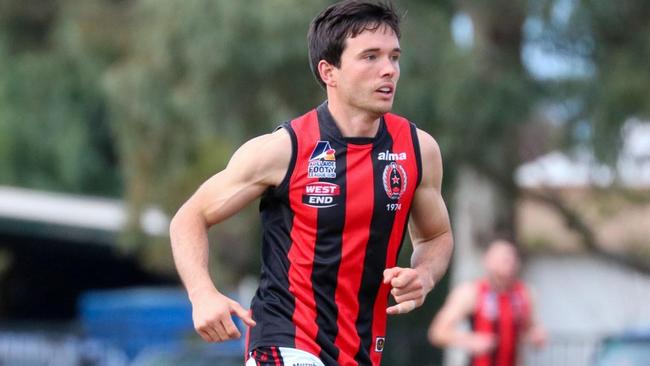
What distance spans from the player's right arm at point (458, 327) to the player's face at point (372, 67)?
592 cm

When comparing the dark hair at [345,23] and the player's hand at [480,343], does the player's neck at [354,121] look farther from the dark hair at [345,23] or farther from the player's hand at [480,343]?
the player's hand at [480,343]

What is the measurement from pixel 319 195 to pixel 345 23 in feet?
2.31

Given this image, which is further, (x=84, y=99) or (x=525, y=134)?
(x=84, y=99)

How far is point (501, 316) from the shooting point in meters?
11.8

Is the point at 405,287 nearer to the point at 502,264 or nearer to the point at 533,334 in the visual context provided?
the point at 502,264

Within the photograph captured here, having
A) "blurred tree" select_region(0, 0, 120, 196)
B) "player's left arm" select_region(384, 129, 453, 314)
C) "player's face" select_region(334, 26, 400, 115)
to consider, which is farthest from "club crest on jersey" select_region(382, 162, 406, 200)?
"blurred tree" select_region(0, 0, 120, 196)

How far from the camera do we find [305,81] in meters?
16.2

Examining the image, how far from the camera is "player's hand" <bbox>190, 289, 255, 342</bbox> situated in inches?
221

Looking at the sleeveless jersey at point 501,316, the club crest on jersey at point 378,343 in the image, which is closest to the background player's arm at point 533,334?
the sleeveless jersey at point 501,316

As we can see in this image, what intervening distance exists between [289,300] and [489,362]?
6227 mm

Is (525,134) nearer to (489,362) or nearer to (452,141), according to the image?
(452,141)

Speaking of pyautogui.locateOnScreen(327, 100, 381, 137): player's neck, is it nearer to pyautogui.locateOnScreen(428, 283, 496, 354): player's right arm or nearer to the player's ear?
the player's ear

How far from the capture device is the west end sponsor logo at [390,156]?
6.08m

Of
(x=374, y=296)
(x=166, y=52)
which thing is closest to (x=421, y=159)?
(x=374, y=296)
